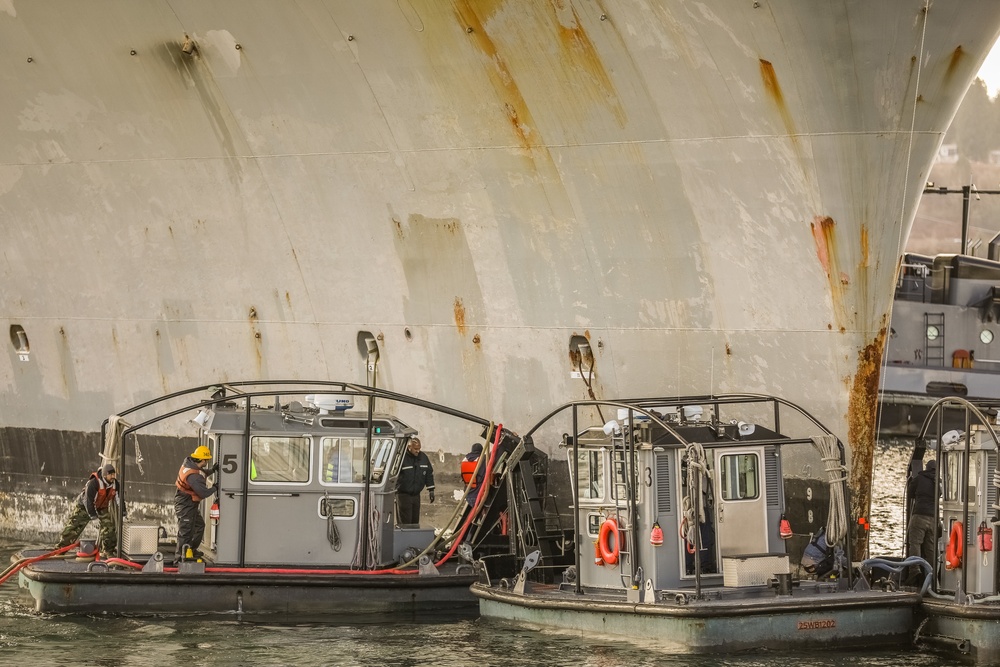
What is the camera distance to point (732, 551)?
12852 millimetres

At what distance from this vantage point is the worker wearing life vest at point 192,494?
1389 centimetres

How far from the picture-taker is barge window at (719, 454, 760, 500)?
42.2 ft

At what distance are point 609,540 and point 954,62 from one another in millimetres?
5924

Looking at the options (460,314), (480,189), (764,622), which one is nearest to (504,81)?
(480,189)

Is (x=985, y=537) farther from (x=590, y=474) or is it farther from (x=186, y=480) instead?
(x=186, y=480)

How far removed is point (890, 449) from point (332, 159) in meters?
22.3

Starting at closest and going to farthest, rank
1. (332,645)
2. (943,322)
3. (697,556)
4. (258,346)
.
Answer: (697,556), (332,645), (258,346), (943,322)

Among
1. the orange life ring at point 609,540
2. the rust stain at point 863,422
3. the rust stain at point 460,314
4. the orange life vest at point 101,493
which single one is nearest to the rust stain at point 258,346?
the rust stain at point 460,314

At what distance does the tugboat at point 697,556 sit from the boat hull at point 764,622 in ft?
0.03

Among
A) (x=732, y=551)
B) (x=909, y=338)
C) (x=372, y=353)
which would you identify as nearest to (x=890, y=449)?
(x=909, y=338)

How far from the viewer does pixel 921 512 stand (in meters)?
13.6

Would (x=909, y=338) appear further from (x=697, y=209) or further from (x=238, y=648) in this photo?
(x=238, y=648)

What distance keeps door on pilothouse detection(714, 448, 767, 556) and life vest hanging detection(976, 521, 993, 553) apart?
1.91 m

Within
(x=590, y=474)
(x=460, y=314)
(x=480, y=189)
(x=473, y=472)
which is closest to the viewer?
(x=590, y=474)
